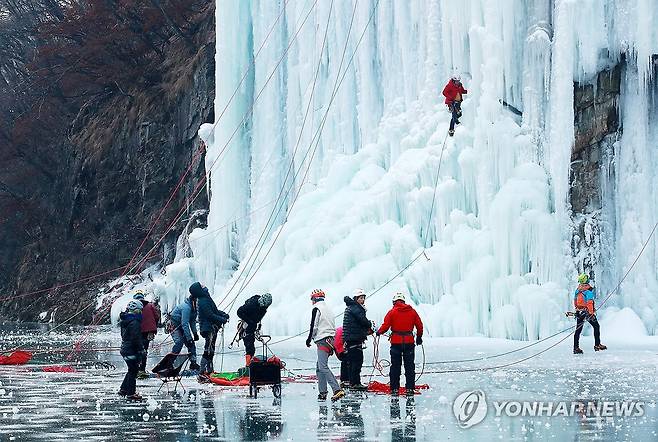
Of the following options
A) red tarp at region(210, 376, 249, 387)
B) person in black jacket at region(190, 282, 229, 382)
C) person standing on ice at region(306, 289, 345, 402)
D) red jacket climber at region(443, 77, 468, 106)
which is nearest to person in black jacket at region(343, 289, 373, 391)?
person standing on ice at region(306, 289, 345, 402)

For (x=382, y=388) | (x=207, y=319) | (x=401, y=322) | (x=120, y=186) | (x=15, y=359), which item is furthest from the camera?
(x=120, y=186)

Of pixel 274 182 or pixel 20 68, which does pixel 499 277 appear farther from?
pixel 20 68

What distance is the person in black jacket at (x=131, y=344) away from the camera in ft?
51.8

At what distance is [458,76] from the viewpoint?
3058cm

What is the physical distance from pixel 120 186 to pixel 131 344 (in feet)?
140

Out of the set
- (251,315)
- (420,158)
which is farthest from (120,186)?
(251,315)

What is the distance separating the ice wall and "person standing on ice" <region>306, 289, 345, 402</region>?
1131cm

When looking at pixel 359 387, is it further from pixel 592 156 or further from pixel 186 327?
pixel 592 156

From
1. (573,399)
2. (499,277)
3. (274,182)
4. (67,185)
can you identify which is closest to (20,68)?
(67,185)

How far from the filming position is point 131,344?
52.2ft

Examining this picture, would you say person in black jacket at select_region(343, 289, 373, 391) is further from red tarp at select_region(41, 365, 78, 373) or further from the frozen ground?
red tarp at select_region(41, 365, 78, 373)

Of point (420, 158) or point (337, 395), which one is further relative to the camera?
point (420, 158)

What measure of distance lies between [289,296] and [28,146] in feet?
124

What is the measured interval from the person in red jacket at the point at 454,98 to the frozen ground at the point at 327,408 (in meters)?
9.14
